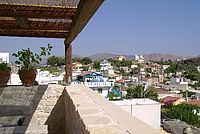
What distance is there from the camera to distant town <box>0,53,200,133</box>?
865 cm

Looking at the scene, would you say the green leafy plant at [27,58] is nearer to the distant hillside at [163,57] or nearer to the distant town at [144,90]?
the distant town at [144,90]

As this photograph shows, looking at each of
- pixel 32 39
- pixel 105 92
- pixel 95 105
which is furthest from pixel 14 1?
pixel 105 92

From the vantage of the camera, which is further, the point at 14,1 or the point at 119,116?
the point at 14,1

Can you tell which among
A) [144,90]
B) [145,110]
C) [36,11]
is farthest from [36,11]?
[144,90]

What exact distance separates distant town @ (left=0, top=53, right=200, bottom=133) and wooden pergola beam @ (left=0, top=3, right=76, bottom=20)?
53.1 inches

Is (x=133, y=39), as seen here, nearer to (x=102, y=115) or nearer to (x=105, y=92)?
(x=105, y=92)

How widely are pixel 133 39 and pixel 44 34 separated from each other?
22.3 metres

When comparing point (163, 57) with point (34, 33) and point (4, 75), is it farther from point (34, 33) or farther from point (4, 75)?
point (4, 75)

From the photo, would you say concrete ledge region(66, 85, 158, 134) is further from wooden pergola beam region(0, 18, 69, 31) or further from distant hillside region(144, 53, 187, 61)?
distant hillside region(144, 53, 187, 61)

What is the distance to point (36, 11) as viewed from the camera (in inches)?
102

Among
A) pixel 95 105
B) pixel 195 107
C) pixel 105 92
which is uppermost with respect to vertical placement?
pixel 95 105

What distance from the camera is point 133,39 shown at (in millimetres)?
26469

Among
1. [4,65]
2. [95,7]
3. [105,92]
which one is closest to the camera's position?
[95,7]

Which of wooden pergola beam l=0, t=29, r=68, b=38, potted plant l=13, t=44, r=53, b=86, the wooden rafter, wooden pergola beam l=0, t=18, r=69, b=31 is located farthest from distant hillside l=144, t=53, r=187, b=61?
the wooden rafter
